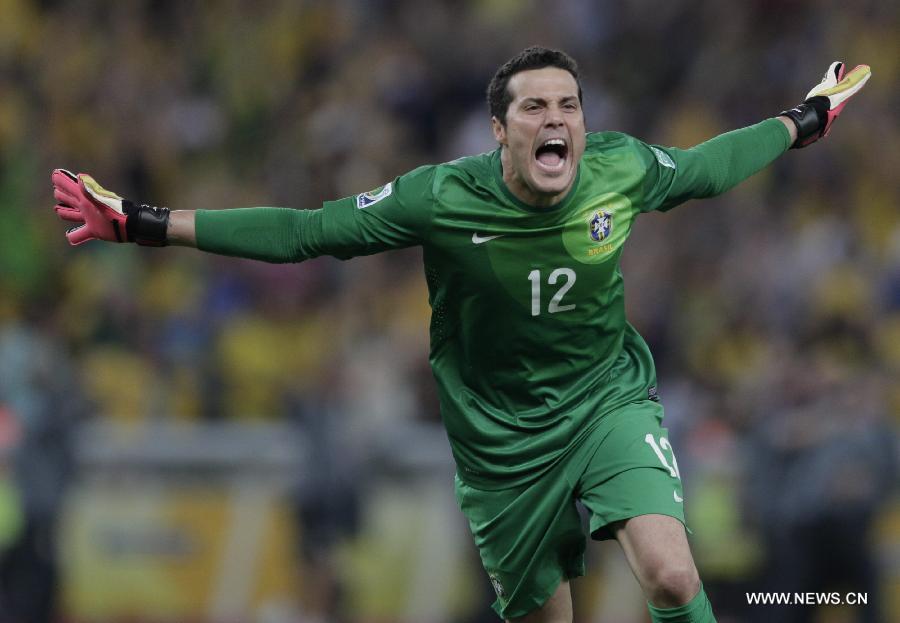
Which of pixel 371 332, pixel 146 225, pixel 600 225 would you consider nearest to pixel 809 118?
pixel 600 225

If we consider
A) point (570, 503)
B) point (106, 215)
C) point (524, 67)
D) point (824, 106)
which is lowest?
point (570, 503)

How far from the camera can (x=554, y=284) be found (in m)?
6.23

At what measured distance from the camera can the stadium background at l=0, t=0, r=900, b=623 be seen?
10.5 meters

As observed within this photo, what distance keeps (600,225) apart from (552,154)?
12.7 inches

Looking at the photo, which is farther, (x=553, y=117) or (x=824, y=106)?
(x=824, y=106)

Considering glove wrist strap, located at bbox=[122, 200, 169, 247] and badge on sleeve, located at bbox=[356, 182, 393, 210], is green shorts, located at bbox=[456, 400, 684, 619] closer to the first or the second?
badge on sleeve, located at bbox=[356, 182, 393, 210]

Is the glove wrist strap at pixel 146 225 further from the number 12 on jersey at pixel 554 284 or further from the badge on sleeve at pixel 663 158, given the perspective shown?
the badge on sleeve at pixel 663 158

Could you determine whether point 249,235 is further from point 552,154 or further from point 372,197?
point 552,154

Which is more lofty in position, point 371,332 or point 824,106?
point 824,106

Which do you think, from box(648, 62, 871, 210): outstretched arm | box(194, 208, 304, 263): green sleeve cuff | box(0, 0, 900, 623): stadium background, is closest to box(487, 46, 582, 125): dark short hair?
box(648, 62, 871, 210): outstretched arm

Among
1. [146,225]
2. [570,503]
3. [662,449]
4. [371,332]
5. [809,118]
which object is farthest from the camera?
[371,332]

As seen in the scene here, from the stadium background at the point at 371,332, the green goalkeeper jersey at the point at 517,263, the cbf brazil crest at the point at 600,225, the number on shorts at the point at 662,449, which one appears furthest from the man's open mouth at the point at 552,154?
the stadium background at the point at 371,332

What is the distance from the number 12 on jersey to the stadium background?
4292 mm

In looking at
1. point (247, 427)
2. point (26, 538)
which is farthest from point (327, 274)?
point (26, 538)
